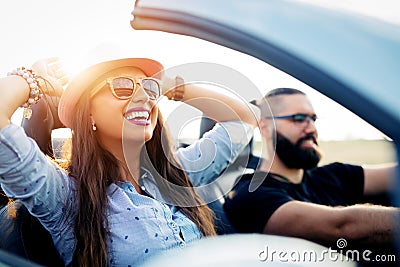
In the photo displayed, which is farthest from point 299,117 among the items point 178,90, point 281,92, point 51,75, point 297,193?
point 51,75

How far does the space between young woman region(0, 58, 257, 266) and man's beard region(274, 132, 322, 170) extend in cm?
19

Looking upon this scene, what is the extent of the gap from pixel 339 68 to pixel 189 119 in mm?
1163

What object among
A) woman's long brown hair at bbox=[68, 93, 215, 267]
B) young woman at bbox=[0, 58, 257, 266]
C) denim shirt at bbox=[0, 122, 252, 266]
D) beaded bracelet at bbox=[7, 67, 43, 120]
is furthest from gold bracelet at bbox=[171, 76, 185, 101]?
beaded bracelet at bbox=[7, 67, 43, 120]

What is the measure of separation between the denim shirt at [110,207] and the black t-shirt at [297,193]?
0.20 metres

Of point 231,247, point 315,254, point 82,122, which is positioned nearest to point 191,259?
point 231,247

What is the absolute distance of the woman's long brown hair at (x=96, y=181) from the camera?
69.7 inches

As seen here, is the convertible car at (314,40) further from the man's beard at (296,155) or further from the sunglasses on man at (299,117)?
the man's beard at (296,155)

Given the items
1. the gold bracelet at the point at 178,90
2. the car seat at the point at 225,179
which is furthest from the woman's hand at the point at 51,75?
the car seat at the point at 225,179

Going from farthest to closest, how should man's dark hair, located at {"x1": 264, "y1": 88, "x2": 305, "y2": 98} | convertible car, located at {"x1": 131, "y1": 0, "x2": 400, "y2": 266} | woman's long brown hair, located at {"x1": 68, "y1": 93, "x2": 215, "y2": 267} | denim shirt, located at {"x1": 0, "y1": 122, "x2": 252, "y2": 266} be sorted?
woman's long brown hair, located at {"x1": 68, "y1": 93, "x2": 215, "y2": 267} < denim shirt, located at {"x1": 0, "y1": 122, "x2": 252, "y2": 266} < man's dark hair, located at {"x1": 264, "y1": 88, "x2": 305, "y2": 98} < convertible car, located at {"x1": 131, "y1": 0, "x2": 400, "y2": 266}

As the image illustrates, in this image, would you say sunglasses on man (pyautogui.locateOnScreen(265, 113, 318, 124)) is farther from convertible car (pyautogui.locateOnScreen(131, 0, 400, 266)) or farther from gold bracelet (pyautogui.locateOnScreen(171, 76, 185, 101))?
convertible car (pyautogui.locateOnScreen(131, 0, 400, 266))

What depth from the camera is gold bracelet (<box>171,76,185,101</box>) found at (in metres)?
1.89

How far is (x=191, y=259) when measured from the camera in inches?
49.3

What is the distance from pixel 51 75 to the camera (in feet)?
6.23

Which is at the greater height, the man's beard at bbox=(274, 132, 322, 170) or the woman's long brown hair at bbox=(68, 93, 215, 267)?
the man's beard at bbox=(274, 132, 322, 170)
